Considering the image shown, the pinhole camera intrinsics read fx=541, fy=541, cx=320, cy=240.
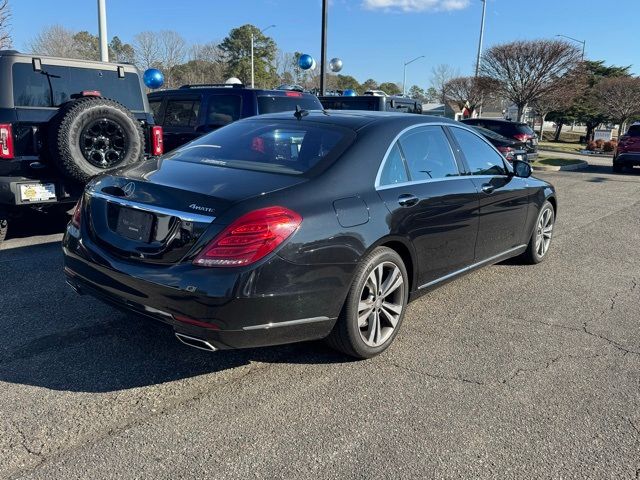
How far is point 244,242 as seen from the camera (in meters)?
2.75

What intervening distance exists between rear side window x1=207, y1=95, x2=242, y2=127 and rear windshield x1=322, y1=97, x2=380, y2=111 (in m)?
5.38

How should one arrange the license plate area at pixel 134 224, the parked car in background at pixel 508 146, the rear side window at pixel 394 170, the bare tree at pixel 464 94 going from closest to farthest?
the license plate area at pixel 134 224 → the rear side window at pixel 394 170 → the parked car in background at pixel 508 146 → the bare tree at pixel 464 94

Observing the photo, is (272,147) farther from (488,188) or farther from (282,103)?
(282,103)

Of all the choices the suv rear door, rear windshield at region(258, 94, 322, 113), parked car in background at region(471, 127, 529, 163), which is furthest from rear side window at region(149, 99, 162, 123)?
parked car in background at region(471, 127, 529, 163)

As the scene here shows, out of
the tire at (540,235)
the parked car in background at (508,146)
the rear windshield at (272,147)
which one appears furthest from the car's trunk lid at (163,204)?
the parked car in background at (508,146)

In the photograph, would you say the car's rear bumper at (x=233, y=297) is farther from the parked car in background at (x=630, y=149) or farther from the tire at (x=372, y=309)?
the parked car in background at (x=630, y=149)

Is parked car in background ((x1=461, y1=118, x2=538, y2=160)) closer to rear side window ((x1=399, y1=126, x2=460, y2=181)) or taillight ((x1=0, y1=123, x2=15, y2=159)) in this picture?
rear side window ((x1=399, y1=126, x2=460, y2=181))

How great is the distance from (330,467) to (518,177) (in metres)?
3.77

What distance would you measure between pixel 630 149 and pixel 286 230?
59.6ft

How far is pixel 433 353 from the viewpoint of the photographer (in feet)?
11.9

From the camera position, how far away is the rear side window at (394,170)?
140 inches

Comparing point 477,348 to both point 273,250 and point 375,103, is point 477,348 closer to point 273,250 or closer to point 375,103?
point 273,250

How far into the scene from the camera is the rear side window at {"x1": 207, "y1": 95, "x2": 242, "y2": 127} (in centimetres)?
795

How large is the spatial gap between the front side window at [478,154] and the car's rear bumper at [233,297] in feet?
6.47
